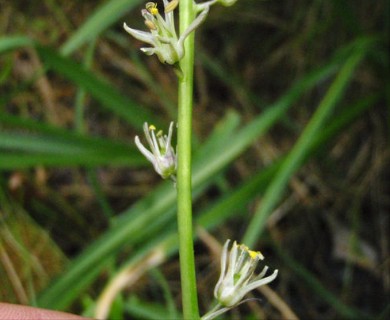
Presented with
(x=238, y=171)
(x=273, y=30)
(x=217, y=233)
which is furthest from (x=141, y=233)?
(x=273, y=30)

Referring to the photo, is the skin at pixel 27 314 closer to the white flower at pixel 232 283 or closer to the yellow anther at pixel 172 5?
the white flower at pixel 232 283

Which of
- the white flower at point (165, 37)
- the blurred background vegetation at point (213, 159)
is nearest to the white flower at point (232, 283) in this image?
the white flower at point (165, 37)

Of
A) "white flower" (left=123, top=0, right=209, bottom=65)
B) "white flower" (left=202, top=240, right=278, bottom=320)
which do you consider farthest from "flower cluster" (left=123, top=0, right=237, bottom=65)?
"white flower" (left=202, top=240, right=278, bottom=320)

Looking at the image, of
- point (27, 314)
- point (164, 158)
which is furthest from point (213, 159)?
point (164, 158)

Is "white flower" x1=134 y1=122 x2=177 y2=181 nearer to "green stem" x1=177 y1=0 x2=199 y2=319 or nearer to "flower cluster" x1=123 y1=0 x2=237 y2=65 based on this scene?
"green stem" x1=177 y1=0 x2=199 y2=319

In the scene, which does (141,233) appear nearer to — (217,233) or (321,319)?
(217,233)

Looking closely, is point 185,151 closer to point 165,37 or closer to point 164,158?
point 164,158
